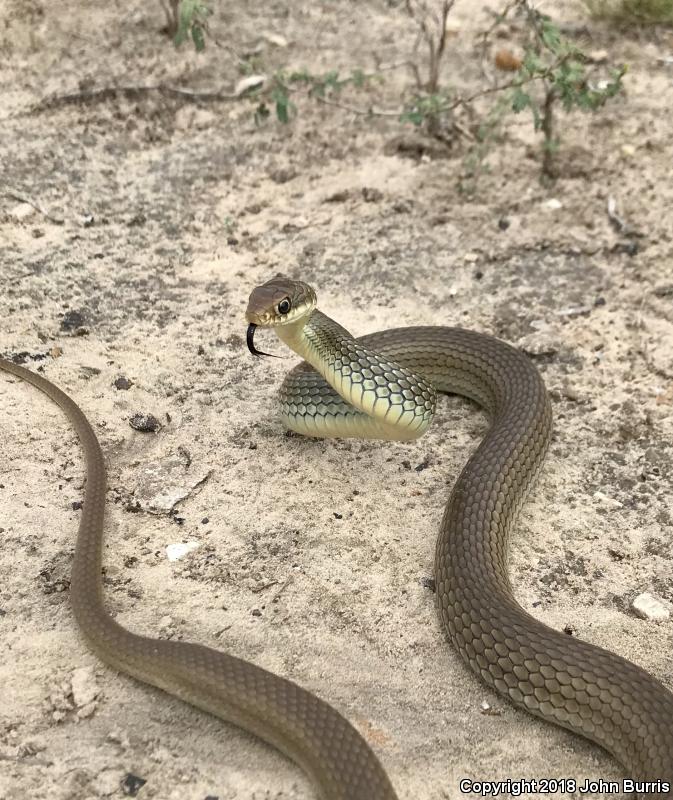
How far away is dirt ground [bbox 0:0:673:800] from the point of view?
123 inches

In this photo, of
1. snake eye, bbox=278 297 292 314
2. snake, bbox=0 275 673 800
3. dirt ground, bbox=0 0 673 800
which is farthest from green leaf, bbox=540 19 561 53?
snake eye, bbox=278 297 292 314

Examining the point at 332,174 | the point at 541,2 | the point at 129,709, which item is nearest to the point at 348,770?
the point at 129,709

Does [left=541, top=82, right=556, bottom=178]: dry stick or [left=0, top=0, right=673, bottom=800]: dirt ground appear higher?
[left=541, top=82, right=556, bottom=178]: dry stick

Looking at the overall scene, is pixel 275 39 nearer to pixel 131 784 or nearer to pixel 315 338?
pixel 315 338

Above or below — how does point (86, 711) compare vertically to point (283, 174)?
below

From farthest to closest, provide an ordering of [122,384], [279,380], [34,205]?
[34,205], [279,380], [122,384]

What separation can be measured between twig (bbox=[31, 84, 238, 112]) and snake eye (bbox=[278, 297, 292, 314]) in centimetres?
406

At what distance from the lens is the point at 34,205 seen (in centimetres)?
591

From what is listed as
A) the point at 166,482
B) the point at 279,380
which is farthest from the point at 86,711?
the point at 279,380

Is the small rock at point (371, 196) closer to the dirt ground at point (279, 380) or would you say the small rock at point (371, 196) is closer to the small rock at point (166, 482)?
the dirt ground at point (279, 380)

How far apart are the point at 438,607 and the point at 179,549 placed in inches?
47.0

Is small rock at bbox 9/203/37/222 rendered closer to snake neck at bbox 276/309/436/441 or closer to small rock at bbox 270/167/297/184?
small rock at bbox 270/167/297/184

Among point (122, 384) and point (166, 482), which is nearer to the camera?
point (166, 482)

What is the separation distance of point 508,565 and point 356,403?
1036 millimetres
